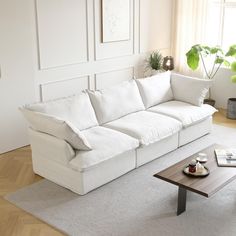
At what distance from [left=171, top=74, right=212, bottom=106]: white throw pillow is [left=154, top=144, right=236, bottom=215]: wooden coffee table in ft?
5.62

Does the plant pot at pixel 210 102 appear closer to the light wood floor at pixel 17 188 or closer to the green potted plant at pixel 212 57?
the green potted plant at pixel 212 57

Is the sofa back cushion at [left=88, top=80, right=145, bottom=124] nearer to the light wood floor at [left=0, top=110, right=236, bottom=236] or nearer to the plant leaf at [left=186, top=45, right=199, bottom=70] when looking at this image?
the light wood floor at [left=0, top=110, right=236, bottom=236]

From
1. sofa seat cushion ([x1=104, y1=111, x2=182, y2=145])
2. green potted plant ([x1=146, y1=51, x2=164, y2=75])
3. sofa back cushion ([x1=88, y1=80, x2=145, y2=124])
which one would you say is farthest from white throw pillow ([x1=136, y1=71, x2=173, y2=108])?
green potted plant ([x1=146, y1=51, x2=164, y2=75])

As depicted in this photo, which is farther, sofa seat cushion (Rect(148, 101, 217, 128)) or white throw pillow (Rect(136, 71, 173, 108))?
white throw pillow (Rect(136, 71, 173, 108))

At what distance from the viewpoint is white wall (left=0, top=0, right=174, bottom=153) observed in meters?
4.46

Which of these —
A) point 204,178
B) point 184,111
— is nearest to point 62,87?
point 184,111

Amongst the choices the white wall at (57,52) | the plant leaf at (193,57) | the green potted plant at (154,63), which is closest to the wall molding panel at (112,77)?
the white wall at (57,52)

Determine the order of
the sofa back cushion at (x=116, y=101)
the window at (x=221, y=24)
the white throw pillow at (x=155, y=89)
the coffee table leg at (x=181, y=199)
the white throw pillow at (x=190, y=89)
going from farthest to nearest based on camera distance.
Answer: the window at (x=221, y=24) → the white throw pillow at (x=190, y=89) → the white throw pillow at (x=155, y=89) → the sofa back cushion at (x=116, y=101) → the coffee table leg at (x=181, y=199)

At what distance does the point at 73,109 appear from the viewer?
4.03 metres

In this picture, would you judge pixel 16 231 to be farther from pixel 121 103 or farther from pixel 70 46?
pixel 70 46

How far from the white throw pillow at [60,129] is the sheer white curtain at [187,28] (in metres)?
3.63

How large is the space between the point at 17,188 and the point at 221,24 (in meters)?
4.36

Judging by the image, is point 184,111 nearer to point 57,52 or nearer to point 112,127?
point 112,127

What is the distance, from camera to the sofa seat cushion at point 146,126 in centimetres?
409
